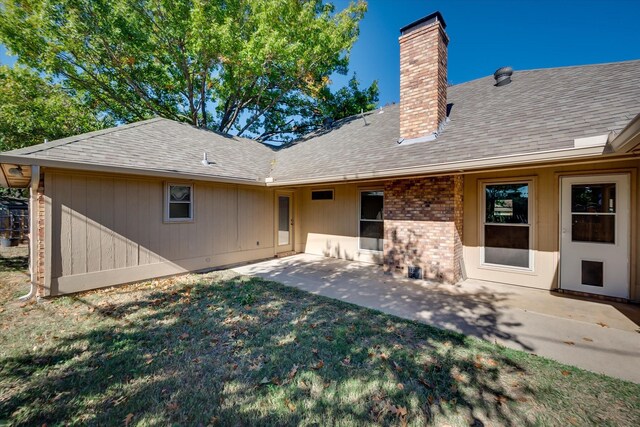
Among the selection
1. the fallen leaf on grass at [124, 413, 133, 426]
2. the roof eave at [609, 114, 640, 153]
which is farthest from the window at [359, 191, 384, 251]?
the fallen leaf on grass at [124, 413, 133, 426]

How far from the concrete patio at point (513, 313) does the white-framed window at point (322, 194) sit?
3200 millimetres

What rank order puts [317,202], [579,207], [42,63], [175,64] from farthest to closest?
[175,64], [42,63], [317,202], [579,207]

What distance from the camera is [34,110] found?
42.9ft

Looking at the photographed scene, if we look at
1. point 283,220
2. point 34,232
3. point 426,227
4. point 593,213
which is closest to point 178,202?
point 34,232

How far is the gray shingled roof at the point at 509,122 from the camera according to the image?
175 inches

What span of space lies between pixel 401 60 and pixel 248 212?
243 inches

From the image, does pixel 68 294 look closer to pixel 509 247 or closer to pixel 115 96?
pixel 509 247

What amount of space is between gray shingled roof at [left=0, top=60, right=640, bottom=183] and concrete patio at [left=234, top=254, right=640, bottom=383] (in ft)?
8.74

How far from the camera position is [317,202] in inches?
372

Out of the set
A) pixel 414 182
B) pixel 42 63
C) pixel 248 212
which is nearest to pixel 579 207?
pixel 414 182

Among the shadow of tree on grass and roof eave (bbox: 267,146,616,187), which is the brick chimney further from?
the shadow of tree on grass

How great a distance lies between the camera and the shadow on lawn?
7.41ft

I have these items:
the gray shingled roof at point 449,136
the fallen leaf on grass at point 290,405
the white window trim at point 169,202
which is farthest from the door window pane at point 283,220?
the fallen leaf on grass at point 290,405

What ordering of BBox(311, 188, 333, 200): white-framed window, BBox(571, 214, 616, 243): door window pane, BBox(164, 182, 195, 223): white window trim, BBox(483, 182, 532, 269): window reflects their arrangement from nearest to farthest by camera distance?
BBox(571, 214, 616, 243): door window pane, BBox(483, 182, 532, 269): window, BBox(164, 182, 195, 223): white window trim, BBox(311, 188, 333, 200): white-framed window
